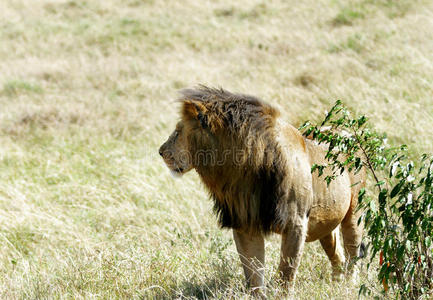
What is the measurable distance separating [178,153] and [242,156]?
441 millimetres

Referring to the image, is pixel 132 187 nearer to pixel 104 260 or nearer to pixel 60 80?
pixel 104 260

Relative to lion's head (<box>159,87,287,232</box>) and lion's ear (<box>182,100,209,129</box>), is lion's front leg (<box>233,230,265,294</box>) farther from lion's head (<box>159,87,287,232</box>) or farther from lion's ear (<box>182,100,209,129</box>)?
lion's ear (<box>182,100,209,129</box>)

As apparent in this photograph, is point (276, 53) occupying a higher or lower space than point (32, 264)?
higher

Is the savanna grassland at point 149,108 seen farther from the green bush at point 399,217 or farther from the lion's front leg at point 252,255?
the green bush at point 399,217

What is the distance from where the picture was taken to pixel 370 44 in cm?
1069

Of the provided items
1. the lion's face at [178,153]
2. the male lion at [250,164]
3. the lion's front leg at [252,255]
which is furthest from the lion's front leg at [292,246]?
the lion's face at [178,153]

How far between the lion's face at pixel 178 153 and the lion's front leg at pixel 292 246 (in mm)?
744

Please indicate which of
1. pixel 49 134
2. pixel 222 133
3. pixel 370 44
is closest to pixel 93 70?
pixel 49 134

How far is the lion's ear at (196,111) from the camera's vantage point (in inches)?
137

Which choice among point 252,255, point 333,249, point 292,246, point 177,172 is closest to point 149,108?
point 333,249

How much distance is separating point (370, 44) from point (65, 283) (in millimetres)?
8264

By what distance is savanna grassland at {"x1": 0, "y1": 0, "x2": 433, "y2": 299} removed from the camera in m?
4.26

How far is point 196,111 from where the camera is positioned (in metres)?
3.48

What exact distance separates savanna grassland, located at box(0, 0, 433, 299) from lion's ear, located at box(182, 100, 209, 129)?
1.09 metres
